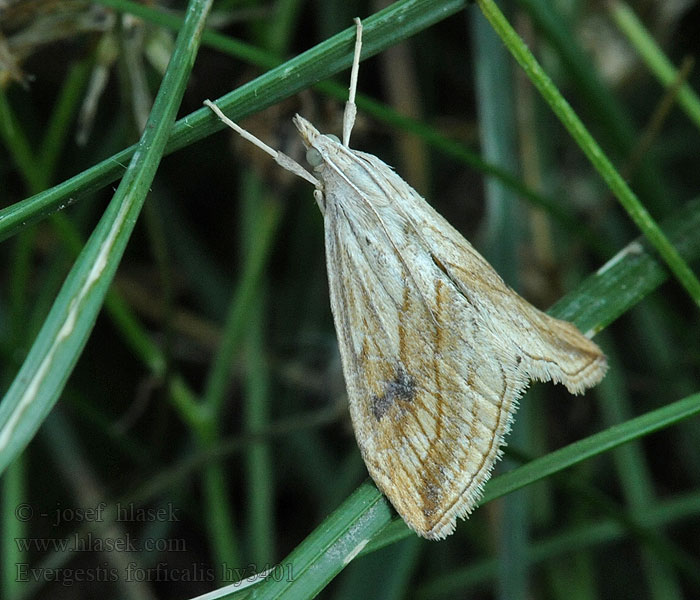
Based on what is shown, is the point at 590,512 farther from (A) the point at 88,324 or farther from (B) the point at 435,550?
(A) the point at 88,324

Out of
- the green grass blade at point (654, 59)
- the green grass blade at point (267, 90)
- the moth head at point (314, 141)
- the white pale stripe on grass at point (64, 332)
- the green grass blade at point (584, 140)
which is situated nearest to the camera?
the white pale stripe on grass at point (64, 332)

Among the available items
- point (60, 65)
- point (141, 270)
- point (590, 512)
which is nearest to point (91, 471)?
point (141, 270)

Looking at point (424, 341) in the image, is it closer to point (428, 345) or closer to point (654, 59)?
point (428, 345)

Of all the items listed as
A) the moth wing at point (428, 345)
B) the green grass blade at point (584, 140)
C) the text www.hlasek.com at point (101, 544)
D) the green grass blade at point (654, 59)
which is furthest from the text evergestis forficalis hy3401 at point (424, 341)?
the text www.hlasek.com at point (101, 544)

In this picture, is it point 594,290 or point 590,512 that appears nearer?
point 594,290

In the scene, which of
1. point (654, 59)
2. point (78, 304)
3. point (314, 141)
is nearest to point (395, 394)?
point (314, 141)

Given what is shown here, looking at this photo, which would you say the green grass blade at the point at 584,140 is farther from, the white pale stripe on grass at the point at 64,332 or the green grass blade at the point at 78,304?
the white pale stripe on grass at the point at 64,332

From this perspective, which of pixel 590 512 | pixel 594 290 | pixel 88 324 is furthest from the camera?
pixel 590 512
